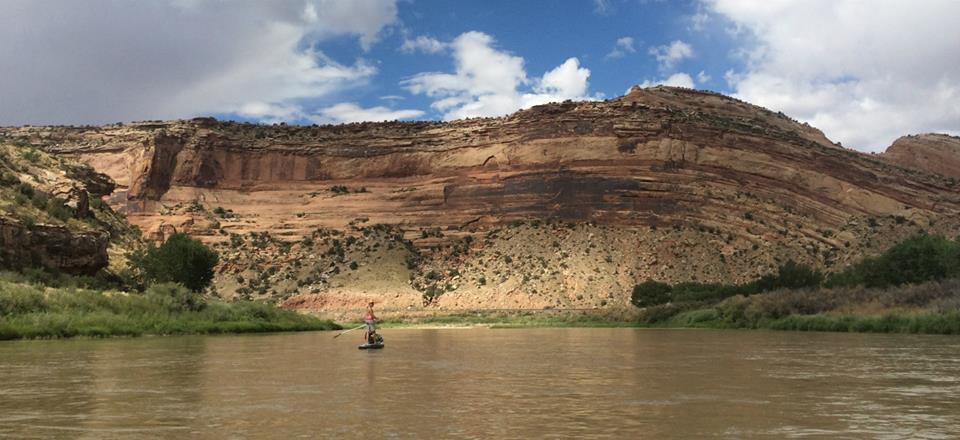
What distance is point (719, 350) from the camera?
84.5 ft

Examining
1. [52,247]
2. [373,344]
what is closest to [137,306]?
[52,247]

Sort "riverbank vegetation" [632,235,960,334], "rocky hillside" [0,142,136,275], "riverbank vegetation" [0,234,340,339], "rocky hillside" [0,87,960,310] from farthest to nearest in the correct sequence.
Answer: "rocky hillside" [0,87,960,310] → "rocky hillside" [0,142,136,275] → "riverbank vegetation" [632,235,960,334] → "riverbank vegetation" [0,234,340,339]

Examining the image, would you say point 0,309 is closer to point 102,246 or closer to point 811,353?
point 102,246

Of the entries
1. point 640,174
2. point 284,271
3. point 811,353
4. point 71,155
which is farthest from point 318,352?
point 71,155

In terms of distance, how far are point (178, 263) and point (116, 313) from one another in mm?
14826

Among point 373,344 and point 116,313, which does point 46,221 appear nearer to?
point 116,313

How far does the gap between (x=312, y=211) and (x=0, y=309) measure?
53.2 meters

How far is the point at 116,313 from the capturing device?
114 ft

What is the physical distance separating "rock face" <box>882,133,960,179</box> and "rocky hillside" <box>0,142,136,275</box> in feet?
281

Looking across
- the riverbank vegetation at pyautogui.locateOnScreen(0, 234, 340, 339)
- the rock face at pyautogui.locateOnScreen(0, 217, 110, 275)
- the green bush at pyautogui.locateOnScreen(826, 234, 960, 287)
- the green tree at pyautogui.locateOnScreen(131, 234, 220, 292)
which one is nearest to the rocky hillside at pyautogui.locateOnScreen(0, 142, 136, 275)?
the rock face at pyautogui.locateOnScreen(0, 217, 110, 275)

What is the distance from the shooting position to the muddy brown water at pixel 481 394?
1010 centimetres

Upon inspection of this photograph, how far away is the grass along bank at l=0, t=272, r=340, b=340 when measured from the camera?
1192 inches

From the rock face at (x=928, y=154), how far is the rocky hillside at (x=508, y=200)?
9801 millimetres

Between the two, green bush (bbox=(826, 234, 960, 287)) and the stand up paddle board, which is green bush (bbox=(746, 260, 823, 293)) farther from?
the stand up paddle board
